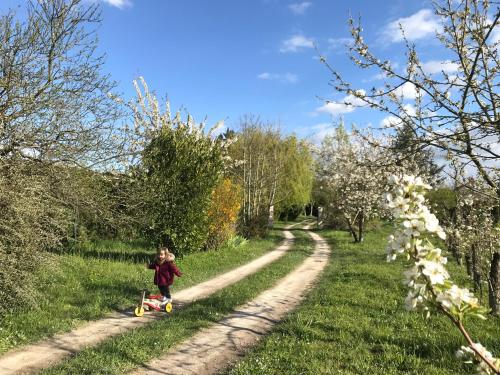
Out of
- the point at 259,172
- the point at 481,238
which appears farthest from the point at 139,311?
the point at 259,172

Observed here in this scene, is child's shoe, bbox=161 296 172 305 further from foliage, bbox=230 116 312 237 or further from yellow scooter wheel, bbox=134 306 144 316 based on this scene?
foliage, bbox=230 116 312 237

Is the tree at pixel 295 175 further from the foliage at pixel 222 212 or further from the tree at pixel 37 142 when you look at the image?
the tree at pixel 37 142

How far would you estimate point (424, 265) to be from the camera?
98.0 inches

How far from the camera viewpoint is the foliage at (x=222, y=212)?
19.9 m

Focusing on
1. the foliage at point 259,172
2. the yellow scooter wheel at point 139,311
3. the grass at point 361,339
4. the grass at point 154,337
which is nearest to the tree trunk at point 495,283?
the grass at point 361,339

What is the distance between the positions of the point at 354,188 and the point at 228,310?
18.3 m

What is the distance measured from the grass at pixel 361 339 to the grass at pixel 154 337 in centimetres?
152

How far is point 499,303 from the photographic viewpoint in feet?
32.2

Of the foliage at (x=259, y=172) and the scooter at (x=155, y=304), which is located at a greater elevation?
the foliage at (x=259, y=172)

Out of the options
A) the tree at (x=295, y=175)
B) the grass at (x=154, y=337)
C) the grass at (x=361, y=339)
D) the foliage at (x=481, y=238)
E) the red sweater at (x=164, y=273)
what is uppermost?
the tree at (x=295, y=175)

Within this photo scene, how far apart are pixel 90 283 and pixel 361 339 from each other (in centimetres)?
745

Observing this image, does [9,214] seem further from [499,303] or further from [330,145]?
[330,145]

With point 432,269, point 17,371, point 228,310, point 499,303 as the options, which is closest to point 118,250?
point 228,310

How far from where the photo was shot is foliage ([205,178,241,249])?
19938mm
